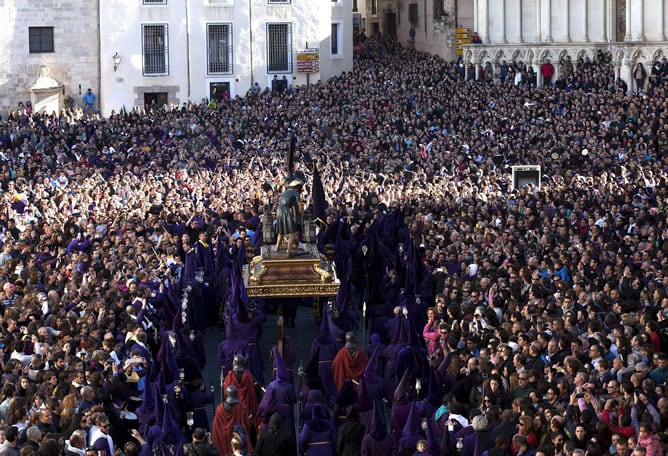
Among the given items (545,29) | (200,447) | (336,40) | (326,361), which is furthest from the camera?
(336,40)

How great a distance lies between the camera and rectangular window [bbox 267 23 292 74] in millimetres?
59781

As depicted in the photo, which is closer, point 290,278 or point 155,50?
point 290,278

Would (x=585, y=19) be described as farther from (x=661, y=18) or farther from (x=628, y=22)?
(x=661, y=18)

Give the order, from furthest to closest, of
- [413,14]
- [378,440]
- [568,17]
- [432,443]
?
[413,14], [568,17], [378,440], [432,443]

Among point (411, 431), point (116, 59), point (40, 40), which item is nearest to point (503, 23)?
point (116, 59)

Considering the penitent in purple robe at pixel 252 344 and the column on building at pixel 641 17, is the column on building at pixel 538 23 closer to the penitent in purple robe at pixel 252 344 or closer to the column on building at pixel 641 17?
the column on building at pixel 641 17

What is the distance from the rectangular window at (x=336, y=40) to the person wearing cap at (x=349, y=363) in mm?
41529

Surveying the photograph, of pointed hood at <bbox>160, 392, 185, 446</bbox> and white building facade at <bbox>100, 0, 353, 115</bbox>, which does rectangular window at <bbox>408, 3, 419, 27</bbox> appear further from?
pointed hood at <bbox>160, 392, 185, 446</bbox>

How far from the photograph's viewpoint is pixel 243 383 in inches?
791

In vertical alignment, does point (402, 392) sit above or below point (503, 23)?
below

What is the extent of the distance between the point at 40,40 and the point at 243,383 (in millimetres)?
40050

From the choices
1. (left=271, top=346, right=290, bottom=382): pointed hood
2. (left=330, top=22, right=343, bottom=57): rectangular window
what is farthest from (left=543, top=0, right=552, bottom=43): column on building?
(left=271, top=346, right=290, bottom=382): pointed hood

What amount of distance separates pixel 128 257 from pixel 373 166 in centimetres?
1665

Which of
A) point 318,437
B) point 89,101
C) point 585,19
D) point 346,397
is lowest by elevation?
point 318,437
